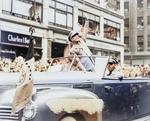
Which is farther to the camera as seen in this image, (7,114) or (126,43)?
(126,43)

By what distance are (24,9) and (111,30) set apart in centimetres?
157

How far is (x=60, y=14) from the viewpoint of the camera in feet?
10.3

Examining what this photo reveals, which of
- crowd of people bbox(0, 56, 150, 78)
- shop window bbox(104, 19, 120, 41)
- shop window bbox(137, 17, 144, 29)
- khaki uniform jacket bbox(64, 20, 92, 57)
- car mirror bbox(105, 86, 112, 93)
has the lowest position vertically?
car mirror bbox(105, 86, 112, 93)

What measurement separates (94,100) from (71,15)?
4.83 feet

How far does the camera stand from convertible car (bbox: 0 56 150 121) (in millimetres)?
1862

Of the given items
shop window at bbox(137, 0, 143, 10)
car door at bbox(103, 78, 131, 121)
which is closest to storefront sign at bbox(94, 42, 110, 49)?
car door at bbox(103, 78, 131, 121)

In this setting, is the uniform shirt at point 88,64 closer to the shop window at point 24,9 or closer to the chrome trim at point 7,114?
the shop window at point 24,9

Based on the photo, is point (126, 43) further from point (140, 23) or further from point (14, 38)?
point (14, 38)

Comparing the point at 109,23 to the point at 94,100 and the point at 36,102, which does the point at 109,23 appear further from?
the point at 36,102

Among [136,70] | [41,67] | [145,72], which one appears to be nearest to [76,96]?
[41,67]

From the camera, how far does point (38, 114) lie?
1.85 m

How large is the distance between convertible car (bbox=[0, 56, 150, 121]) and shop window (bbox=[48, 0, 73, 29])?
21.2 inches

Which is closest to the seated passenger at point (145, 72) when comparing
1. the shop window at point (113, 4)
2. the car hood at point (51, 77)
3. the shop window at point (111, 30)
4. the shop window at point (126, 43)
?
the shop window at point (126, 43)

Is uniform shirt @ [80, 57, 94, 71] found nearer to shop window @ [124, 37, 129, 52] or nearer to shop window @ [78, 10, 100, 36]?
shop window @ [78, 10, 100, 36]
